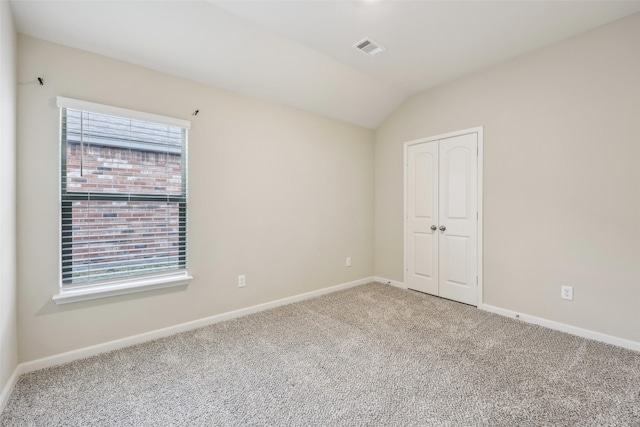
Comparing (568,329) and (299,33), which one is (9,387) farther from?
(568,329)

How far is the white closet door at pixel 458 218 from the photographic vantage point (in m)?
3.28

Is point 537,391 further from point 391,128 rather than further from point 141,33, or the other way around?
point 141,33

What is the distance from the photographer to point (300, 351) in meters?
2.30

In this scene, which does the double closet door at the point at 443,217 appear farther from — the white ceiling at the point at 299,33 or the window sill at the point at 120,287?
the window sill at the point at 120,287

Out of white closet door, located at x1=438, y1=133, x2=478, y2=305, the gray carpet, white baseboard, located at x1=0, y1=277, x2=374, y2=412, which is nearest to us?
→ the gray carpet

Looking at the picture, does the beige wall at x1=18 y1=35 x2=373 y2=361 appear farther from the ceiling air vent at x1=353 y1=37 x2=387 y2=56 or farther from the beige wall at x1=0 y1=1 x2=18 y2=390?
the ceiling air vent at x1=353 y1=37 x2=387 y2=56

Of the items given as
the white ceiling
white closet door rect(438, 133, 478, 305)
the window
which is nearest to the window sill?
the window

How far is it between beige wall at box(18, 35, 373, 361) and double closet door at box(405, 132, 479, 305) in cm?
69

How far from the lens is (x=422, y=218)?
3.79 metres

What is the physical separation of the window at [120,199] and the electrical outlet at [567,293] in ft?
11.6

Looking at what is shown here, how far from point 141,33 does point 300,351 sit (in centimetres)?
278

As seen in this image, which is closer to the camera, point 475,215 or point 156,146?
point 156,146

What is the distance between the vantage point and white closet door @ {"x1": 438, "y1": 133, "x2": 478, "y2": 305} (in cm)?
328

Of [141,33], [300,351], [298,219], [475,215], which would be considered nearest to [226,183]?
[298,219]
